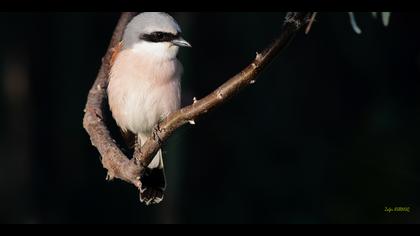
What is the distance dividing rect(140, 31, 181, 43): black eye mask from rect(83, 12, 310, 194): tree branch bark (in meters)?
0.44

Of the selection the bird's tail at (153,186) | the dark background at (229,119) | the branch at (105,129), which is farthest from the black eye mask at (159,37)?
the dark background at (229,119)

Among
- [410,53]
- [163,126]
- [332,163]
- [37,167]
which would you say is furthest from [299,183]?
[163,126]

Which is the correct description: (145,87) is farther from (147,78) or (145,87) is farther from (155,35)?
(155,35)

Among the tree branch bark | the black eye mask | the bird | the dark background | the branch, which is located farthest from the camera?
the dark background

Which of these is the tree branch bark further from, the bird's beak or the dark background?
the dark background

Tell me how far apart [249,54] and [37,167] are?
8.87 feet

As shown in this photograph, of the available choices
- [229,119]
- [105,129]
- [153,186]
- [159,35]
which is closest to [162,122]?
[105,129]

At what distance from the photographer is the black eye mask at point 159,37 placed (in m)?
5.13

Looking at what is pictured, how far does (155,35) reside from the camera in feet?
17.1

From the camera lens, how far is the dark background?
848 centimetres

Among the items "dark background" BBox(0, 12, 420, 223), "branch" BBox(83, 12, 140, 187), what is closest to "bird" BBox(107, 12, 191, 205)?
"branch" BBox(83, 12, 140, 187)

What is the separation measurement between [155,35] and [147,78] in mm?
292

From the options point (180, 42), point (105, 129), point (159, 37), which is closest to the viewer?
point (105, 129)

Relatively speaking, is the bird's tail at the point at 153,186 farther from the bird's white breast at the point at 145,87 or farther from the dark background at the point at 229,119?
the dark background at the point at 229,119
